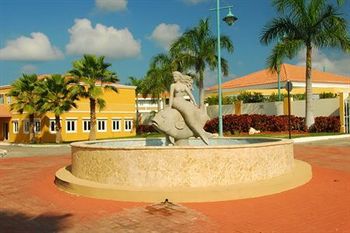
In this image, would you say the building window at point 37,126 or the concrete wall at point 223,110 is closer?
the concrete wall at point 223,110

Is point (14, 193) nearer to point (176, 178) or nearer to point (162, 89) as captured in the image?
point (176, 178)

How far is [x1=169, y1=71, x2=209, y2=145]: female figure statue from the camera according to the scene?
1230cm

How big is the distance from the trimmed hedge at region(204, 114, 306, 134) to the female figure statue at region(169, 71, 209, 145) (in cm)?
1999

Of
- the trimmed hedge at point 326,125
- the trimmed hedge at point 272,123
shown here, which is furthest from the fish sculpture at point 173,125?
the trimmed hedge at point 272,123

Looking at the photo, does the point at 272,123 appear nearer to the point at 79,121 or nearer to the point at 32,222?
the point at 79,121

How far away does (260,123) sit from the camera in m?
32.5

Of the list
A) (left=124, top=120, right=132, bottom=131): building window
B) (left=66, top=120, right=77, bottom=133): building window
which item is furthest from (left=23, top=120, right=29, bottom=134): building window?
(left=124, top=120, right=132, bottom=131): building window

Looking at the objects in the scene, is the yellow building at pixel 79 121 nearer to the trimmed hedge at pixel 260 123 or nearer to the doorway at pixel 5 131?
the doorway at pixel 5 131

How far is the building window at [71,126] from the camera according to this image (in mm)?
42188

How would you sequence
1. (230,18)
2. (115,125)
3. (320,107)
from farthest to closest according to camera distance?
(115,125) < (320,107) < (230,18)

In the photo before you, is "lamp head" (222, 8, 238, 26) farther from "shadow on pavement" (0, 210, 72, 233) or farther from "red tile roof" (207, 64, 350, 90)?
"red tile roof" (207, 64, 350, 90)

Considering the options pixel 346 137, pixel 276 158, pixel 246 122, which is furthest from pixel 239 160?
pixel 246 122

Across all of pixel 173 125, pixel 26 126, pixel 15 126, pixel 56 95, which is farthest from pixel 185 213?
pixel 15 126

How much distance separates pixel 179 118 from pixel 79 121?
32143mm
